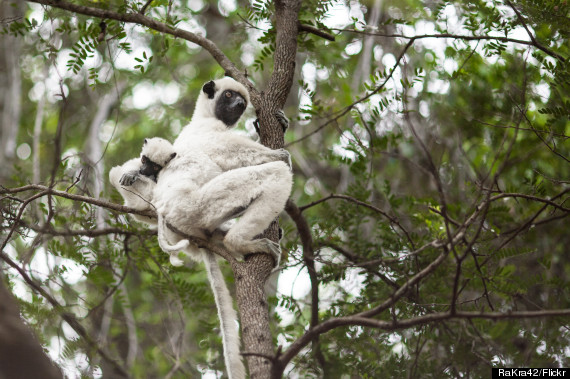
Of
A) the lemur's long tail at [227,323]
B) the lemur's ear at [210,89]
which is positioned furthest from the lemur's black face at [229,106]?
the lemur's long tail at [227,323]

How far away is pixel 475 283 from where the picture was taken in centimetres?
526

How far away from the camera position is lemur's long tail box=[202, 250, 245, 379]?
358 cm

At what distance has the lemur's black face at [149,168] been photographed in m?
4.68

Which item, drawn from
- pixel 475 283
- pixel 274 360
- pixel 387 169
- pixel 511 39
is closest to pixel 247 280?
pixel 274 360

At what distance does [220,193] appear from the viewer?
4.32 meters

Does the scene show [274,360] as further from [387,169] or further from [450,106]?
[387,169]

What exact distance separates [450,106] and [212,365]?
4242 millimetres

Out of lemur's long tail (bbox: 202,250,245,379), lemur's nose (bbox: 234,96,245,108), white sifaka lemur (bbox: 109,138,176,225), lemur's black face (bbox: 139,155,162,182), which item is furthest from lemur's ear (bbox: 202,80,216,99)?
lemur's long tail (bbox: 202,250,245,379)

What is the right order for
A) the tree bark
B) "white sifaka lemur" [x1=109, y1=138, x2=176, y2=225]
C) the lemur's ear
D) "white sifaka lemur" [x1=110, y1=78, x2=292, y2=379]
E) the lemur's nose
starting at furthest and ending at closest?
the lemur's ear → the lemur's nose → "white sifaka lemur" [x1=109, y1=138, x2=176, y2=225] → "white sifaka lemur" [x1=110, y1=78, x2=292, y2=379] → the tree bark

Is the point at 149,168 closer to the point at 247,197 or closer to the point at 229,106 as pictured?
the point at 247,197

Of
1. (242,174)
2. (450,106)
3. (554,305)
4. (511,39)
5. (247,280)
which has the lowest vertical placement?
(247,280)

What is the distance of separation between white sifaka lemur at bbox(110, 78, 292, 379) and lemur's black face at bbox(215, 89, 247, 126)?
0.57 m

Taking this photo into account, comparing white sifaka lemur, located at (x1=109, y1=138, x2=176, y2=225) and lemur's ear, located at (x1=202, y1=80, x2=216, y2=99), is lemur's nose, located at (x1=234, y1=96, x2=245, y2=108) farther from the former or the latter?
white sifaka lemur, located at (x1=109, y1=138, x2=176, y2=225)

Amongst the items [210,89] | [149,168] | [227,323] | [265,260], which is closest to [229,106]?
[210,89]
